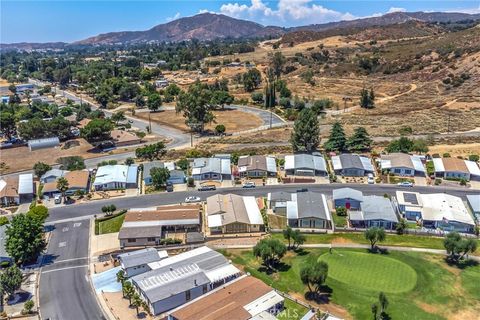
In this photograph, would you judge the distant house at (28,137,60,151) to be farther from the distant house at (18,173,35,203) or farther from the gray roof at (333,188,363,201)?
the gray roof at (333,188,363,201)

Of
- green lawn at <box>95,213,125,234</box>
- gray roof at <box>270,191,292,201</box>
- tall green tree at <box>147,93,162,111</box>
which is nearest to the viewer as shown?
green lawn at <box>95,213,125,234</box>

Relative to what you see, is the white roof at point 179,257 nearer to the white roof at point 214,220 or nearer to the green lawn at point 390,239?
the white roof at point 214,220

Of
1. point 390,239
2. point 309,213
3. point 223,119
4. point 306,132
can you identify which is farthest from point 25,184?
point 223,119

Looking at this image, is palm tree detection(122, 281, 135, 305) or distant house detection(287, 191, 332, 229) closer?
palm tree detection(122, 281, 135, 305)

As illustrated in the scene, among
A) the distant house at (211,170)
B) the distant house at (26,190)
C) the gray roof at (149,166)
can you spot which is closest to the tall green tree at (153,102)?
the gray roof at (149,166)

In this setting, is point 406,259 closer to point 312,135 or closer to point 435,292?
point 435,292

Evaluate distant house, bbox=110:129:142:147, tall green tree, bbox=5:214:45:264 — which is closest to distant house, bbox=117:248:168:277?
tall green tree, bbox=5:214:45:264

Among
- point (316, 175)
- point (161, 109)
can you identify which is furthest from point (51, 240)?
point (161, 109)
